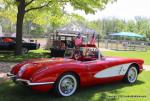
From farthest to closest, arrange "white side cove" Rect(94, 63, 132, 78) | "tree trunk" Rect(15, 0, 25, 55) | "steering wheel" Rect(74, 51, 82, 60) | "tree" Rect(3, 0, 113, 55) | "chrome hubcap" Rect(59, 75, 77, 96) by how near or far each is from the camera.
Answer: "tree trunk" Rect(15, 0, 25, 55) < "tree" Rect(3, 0, 113, 55) < "steering wheel" Rect(74, 51, 82, 60) < "white side cove" Rect(94, 63, 132, 78) < "chrome hubcap" Rect(59, 75, 77, 96)

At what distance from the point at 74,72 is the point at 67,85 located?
37 centimetres

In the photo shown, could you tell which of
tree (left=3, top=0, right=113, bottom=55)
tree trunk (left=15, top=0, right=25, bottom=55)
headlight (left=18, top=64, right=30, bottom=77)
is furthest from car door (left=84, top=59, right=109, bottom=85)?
tree trunk (left=15, top=0, right=25, bottom=55)

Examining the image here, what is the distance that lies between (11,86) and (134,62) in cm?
383

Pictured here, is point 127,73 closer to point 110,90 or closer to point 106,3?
point 110,90

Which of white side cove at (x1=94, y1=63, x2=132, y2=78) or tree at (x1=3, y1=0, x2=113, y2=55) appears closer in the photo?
white side cove at (x1=94, y1=63, x2=132, y2=78)

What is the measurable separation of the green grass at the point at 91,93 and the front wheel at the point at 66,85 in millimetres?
145

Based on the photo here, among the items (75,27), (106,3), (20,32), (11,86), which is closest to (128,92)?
(11,86)

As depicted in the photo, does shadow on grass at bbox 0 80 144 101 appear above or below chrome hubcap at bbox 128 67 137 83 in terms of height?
below

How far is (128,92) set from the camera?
26.4 feet

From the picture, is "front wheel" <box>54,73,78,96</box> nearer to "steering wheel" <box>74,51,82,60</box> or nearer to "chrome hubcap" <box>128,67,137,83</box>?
"steering wheel" <box>74,51,82,60</box>

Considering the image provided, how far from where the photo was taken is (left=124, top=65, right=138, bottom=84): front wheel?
30.1 feet

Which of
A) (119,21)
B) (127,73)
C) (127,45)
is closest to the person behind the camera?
(127,73)

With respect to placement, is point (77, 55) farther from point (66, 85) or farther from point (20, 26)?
point (20, 26)

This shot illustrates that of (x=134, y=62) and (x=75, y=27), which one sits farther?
(x=75, y=27)
